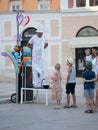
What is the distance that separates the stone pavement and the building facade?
64.3 ft

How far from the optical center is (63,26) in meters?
37.7

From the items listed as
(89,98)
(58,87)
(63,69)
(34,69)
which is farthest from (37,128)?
(63,69)

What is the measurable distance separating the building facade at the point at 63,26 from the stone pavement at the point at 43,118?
19584mm

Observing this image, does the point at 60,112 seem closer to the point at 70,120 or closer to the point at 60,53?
the point at 70,120

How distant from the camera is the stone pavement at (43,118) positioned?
1259cm

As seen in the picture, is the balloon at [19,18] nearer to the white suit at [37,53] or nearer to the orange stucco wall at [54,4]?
the white suit at [37,53]

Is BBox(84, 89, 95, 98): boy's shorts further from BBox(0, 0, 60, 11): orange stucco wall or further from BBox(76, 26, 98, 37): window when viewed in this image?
BBox(0, 0, 60, 11): orange stucco wall

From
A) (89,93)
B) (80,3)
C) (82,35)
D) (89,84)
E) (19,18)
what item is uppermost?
(80,3)

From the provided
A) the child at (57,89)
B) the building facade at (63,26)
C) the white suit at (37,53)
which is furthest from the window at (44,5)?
the child at (57,89)

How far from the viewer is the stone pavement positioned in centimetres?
1259

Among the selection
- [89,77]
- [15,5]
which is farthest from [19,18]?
[15,5]

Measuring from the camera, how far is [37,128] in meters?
12.4

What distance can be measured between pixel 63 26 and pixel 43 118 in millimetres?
23885

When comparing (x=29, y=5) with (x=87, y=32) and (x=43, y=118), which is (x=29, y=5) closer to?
(x=87, y=32)
